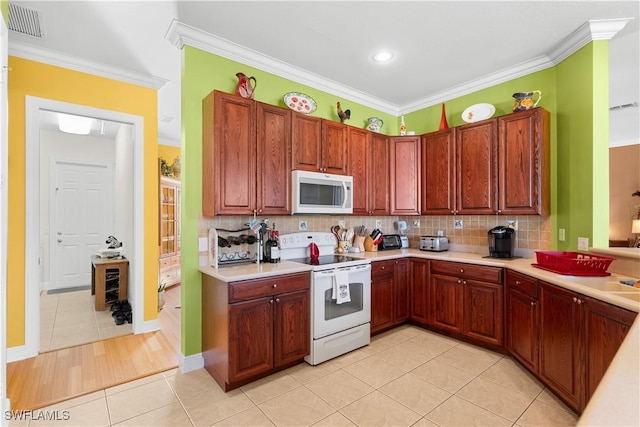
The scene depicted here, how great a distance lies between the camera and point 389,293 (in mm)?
3430

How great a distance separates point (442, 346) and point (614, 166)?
5.60 meters

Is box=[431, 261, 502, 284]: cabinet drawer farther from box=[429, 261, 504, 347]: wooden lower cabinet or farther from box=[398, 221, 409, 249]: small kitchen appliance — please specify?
box=[398, 221, 409, 249]: small kitchen appliance

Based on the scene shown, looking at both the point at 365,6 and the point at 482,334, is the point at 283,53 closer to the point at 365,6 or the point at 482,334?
the point at 365,6

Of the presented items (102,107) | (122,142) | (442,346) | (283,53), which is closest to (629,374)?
(442,346)

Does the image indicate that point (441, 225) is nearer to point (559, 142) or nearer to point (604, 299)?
point (559, 142)

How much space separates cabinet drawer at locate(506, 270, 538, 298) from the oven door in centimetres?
126

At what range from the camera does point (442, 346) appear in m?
3.11

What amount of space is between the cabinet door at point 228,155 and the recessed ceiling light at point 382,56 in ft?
4.40

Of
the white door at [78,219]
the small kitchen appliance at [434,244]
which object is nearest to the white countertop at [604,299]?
the small kitchen appliance at [434,244]

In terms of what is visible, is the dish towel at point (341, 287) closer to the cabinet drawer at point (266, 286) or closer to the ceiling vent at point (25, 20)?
the cabinet drawer at point (266, 286)

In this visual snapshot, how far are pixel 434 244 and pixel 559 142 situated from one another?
1604 mm

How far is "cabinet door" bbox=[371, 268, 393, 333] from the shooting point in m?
3.27

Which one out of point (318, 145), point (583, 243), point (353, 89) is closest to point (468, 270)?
point (583, 243)

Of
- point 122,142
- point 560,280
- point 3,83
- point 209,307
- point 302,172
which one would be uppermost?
point 122,142
